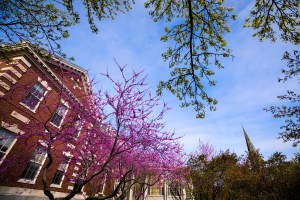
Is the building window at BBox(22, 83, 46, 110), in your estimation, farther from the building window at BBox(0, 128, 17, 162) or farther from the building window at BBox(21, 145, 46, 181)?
the building window at BBox(21, 145, 46, 181)

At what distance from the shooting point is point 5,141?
11625 millimetres

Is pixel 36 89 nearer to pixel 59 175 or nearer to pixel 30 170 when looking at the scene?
pixel 30 170

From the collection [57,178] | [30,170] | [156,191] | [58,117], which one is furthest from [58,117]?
[156,191]

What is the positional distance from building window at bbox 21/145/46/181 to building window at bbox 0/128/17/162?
5.56 ft

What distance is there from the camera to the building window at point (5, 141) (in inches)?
448

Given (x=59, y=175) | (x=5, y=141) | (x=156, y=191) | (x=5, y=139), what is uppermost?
(x=156, y=191)

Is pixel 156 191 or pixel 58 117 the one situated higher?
pixel 58 117

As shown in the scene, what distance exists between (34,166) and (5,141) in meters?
3.09

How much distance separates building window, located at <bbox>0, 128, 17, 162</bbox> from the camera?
11383mm

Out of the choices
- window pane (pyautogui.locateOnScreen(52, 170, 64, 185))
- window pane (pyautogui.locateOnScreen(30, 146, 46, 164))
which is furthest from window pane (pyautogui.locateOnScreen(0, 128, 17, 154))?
window pane (pyautogui.locateOnScreen(52, 170, 64, 185))

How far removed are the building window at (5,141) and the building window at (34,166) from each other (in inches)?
66.8

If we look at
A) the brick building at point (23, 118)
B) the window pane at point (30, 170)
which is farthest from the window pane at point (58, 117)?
the window pane at point (30, 170)

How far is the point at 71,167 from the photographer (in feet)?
56.6

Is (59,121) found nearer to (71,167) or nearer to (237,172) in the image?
(71,167)
